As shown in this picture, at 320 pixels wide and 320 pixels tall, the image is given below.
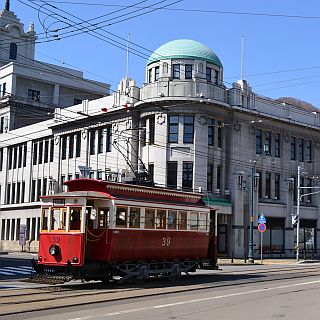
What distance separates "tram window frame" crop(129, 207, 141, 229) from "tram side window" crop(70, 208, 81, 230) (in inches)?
82.3

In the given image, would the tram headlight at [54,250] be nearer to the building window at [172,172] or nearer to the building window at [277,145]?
the building window at [172,172]

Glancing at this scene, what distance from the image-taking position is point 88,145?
54062mm

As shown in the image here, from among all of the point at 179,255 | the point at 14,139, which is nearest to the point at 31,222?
the point at 14,139

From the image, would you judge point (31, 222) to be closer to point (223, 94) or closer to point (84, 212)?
point (223, 94)

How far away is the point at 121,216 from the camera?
19.9 meters

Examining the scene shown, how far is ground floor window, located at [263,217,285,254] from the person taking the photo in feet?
169

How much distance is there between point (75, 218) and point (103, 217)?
1023 millimetres

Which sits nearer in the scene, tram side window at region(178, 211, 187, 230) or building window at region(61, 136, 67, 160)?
tram side window at region(178, 211, 187, 230)

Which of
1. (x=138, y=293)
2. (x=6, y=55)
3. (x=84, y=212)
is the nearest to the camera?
(x=138, y=293)

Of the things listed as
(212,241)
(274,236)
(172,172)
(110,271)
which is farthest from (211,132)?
(110,271)

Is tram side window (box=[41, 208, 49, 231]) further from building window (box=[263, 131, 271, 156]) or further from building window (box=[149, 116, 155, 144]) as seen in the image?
building window (box=[263, 131, 271, 156])

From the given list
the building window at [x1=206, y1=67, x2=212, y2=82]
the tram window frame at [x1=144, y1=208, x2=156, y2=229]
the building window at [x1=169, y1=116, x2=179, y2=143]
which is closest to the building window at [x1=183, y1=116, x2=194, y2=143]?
the building window at [x1=169, y1=116, x2=179, y2=143]

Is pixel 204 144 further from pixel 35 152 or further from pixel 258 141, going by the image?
pixel 35 152

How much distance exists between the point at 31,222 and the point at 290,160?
27121 mm
